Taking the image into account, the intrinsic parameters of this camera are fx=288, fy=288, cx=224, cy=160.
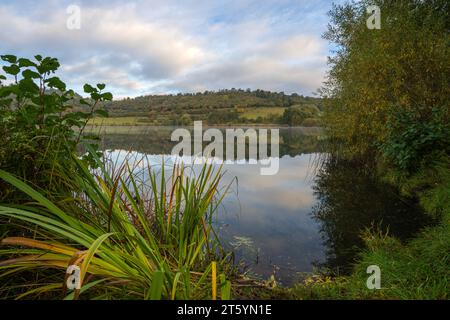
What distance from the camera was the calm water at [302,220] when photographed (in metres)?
4.24

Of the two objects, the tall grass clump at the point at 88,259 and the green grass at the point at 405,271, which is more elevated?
the tall grass clump at the point at 88,259

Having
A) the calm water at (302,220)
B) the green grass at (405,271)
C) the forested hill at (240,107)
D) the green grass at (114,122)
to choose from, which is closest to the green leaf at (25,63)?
the green grass at (114,122)

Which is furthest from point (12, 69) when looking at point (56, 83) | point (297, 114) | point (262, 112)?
point (262, 112)

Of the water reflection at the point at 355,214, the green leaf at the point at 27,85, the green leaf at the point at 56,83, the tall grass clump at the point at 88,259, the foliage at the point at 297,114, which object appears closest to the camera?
the tall grass clump at the point at 88,259

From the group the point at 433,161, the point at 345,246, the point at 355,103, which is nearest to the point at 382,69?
the point at 355,103

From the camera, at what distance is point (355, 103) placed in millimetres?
8945

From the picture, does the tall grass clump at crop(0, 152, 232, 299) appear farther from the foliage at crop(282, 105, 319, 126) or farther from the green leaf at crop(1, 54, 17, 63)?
the foliage at crop(282, 105, 319, 126)

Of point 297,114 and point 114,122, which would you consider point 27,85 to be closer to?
point 114,122

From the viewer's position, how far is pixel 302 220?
6.61 m

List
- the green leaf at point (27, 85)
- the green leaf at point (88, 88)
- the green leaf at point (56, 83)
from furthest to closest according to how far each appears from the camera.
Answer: the green leaf at point (88, 88), the green leaf at point (56, 83), the green leaf at point (27, 85)

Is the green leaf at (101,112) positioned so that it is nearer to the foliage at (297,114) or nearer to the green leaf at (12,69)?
the green leaf at (12,69)

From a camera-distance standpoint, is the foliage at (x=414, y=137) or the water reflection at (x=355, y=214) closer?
the water reflection at (x=355, y=214)

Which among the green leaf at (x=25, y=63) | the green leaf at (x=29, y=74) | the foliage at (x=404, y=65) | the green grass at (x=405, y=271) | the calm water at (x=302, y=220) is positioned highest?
the foliage at (x=404, y=65)
